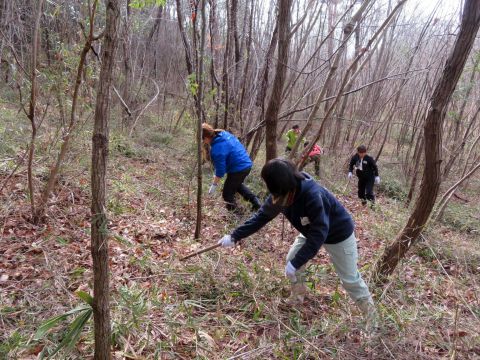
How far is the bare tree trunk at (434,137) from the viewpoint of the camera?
2.66 metres

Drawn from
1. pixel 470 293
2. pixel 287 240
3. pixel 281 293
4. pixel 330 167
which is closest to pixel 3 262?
pixel 281 293

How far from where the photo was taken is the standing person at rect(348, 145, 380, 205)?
7176 mm

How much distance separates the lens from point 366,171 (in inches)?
284

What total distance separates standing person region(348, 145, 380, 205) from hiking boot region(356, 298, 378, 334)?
15.6ft

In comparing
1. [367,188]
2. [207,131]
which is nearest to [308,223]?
[207,131]

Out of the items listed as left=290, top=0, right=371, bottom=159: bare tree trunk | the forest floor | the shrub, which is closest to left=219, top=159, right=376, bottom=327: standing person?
the forest floor

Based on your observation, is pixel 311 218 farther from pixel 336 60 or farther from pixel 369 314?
pixel 336 60

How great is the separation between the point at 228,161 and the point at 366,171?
150 inches

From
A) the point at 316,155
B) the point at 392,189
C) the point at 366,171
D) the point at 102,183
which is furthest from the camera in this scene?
the point at 392,189

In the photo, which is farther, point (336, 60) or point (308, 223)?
point (336, 60)

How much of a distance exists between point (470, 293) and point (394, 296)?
975 mm

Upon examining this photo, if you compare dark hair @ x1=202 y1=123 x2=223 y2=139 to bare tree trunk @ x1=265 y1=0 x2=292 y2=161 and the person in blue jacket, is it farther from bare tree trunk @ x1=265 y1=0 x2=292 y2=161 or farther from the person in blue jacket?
bare tree trunk @ x1=265 y1=0 x2=292 y2=161

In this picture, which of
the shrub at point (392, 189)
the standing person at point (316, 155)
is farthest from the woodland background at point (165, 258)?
the shrub at point (392, 189)

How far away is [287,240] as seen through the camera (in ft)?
15.0
